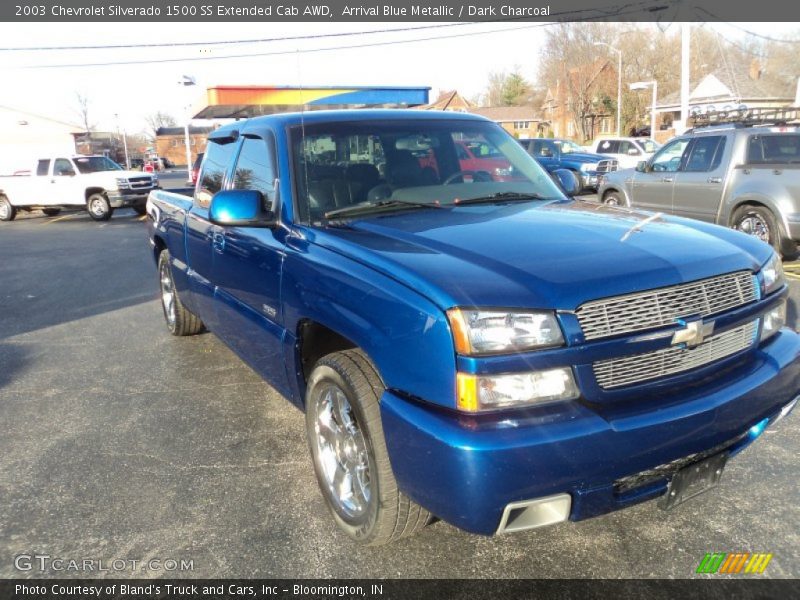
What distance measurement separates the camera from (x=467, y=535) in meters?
2.91

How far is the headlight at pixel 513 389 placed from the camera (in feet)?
7.10

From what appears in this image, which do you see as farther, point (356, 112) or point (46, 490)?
point (356, 112)

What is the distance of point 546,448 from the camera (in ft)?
6.88

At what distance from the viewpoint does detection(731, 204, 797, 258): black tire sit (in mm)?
7984

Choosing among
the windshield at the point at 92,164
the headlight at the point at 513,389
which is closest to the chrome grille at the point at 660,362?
the headlight at the point at 513,389

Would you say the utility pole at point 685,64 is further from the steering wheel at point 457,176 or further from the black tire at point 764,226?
the steering wheel at point 457,176

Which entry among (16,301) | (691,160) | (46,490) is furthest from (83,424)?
(691,160)

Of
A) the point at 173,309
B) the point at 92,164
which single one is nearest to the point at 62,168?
the point at 92,164

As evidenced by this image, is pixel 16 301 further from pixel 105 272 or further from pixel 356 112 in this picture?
pixel 356 112

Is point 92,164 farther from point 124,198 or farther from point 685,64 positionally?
point 685,64

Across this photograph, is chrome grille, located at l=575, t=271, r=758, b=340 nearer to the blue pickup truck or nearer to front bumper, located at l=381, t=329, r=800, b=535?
the blue pickup truck

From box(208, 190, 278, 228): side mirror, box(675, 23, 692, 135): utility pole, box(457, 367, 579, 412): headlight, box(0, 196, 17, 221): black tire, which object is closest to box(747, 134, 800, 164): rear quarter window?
box(208, 190, 278, 228): side mirror

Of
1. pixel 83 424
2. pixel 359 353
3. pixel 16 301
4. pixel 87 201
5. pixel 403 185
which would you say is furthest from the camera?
pixel 87 201

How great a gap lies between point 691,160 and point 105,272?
904 centimetres
